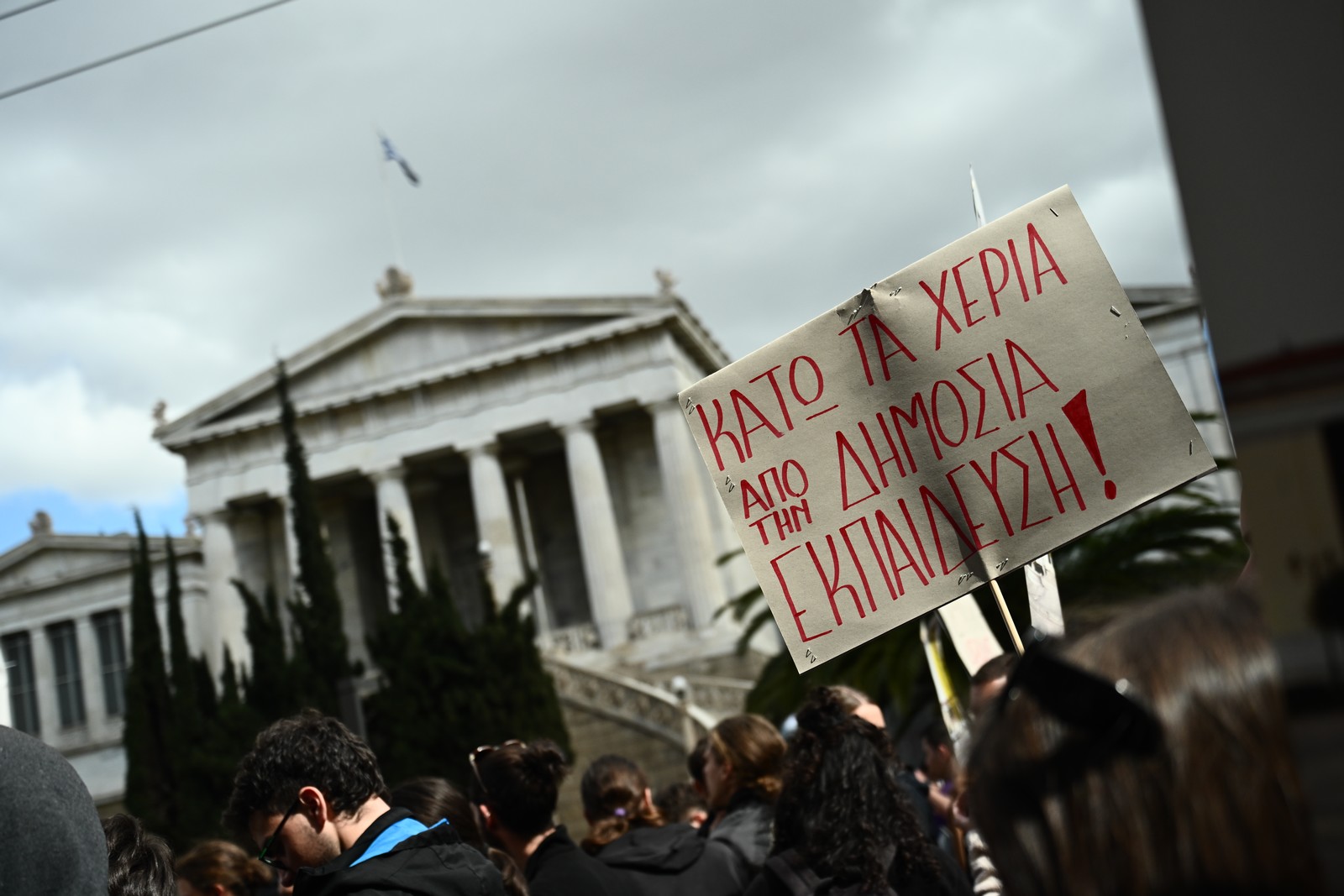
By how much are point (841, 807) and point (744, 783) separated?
1.53 m

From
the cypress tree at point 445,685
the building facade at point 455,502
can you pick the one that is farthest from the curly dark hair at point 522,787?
the building facade at point 455,502

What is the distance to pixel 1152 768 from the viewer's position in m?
1.16

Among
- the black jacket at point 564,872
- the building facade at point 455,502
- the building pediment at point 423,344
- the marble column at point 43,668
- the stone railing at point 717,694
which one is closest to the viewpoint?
the black jacket at point 564,872

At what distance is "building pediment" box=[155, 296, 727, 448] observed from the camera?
3959cm

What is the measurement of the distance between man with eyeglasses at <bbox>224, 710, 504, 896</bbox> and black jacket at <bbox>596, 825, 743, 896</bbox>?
1.48 metres

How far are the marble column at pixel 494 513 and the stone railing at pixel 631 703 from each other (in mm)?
7341

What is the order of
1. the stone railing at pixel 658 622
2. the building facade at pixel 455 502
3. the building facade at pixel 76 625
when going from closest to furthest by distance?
the stone railing at pixel 658 622
the building facade at pixel 455 502
the building facade at pixel 76 625

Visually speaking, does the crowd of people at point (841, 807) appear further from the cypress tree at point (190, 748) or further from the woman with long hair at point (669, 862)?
the cypress tree at point (190, 748)

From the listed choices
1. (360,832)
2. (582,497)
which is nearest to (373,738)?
(582,497)

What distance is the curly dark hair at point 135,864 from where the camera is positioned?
11.4 feet

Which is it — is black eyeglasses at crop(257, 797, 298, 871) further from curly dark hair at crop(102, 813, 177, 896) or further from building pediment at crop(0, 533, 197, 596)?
building pediment at crop(0, 533, 197, 596)

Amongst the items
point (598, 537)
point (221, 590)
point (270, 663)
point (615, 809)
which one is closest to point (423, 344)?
point (598, 537)

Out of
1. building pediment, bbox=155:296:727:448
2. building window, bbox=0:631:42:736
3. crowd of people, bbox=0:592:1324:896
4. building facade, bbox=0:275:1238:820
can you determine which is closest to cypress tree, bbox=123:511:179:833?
building facade, bbox=0:275:1238:820

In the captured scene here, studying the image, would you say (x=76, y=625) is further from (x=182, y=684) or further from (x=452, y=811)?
(x=452, y=811)
